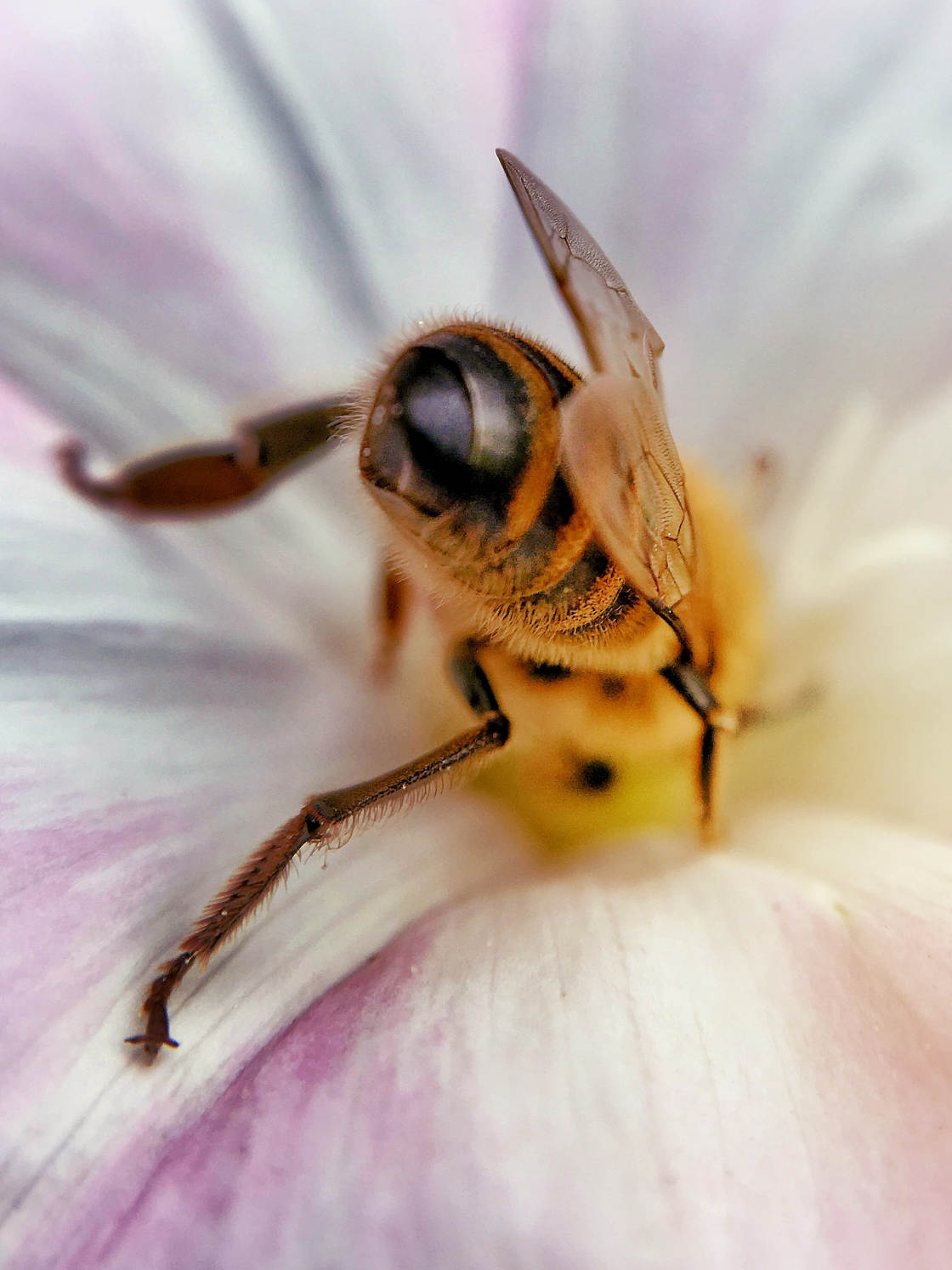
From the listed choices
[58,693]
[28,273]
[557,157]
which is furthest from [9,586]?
[557,157]

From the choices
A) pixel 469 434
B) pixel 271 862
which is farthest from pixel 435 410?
pixel 271 862

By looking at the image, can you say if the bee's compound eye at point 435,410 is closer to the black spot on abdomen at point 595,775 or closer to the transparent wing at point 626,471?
the transparent wing at point 626,471

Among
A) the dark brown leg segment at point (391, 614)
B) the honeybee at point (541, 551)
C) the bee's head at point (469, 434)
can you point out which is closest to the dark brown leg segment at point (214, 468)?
the honeybee at point (541, 551)

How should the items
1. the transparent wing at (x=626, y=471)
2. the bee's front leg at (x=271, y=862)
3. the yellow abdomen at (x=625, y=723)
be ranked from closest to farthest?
the transparent wing at (x=626, y=471)
the bee's front leg at (x=271, y=862)
the yellow abdomen at (x=625, y=723)

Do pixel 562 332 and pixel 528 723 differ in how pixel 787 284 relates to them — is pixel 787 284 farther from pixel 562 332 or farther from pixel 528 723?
pixel 528 723

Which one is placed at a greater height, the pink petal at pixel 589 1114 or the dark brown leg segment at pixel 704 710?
the dark brown leg segment at pixel 704 710
